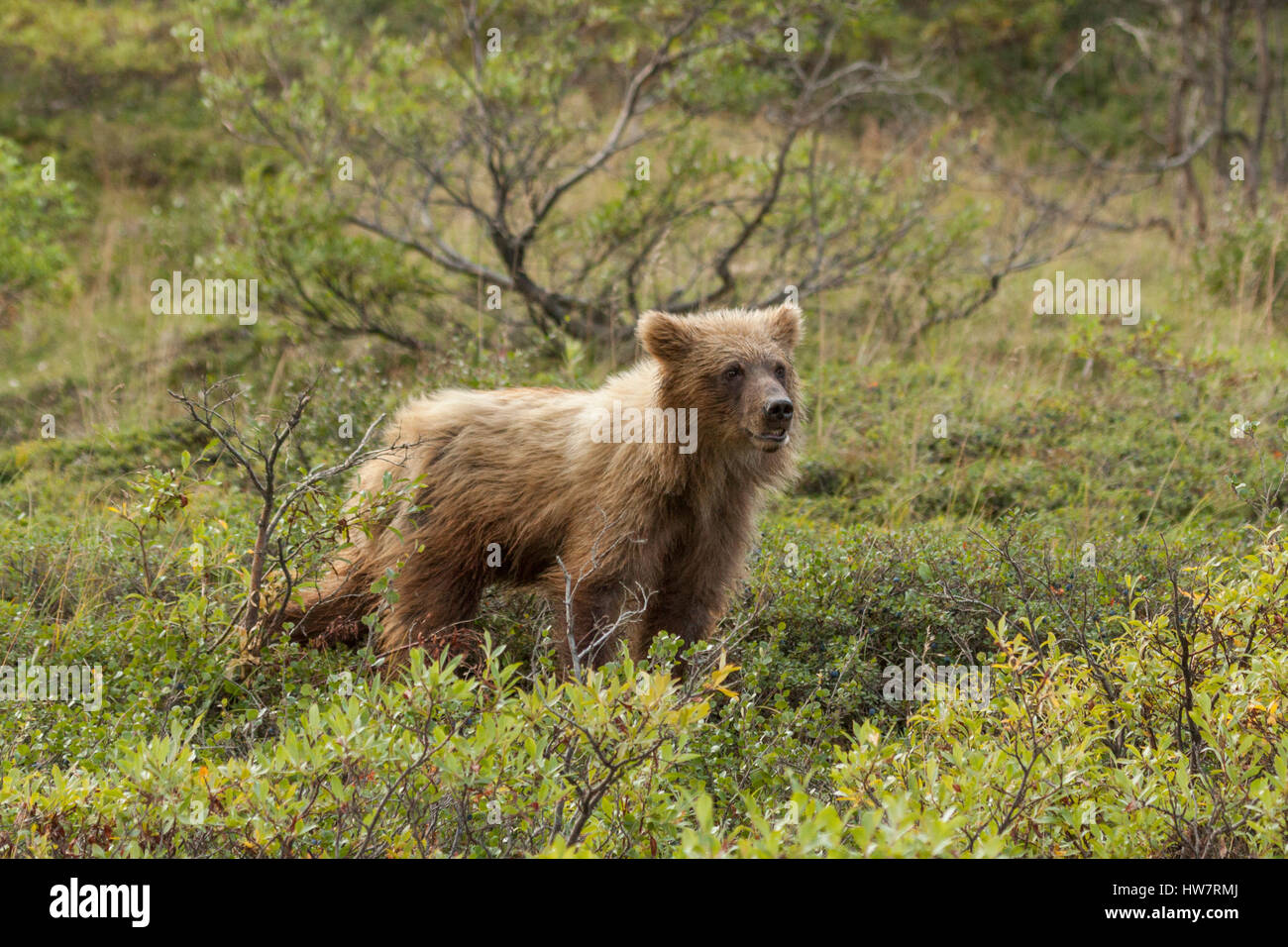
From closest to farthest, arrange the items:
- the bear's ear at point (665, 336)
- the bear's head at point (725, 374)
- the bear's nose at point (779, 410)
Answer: the bear's nose at point (779, 410), the bear's head at point (725, 374), the bear's ear at point (665, 336)

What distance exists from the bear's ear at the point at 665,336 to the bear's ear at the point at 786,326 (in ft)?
1.55

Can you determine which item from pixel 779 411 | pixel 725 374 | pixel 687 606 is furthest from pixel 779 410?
pixel 687 606

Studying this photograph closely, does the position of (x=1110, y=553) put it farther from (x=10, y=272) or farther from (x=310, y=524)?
(x=10, y=272)

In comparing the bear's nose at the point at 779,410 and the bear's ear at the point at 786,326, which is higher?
the bear's ear at the point at 786,326

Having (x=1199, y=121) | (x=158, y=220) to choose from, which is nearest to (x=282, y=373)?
(x=158, y=220)

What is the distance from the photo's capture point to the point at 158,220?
12539 mm

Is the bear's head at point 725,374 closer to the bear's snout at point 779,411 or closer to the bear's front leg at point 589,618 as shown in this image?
the bear's snout at point 779,411

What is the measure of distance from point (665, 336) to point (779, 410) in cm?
69

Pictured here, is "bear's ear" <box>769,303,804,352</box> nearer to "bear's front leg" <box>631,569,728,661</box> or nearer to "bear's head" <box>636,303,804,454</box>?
"bear's head" <box>636,303,804,454</box>

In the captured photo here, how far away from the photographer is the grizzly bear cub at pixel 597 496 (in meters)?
5.36

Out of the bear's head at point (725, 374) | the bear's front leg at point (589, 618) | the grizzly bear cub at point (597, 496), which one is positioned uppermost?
the bear's head at point (725, 374)

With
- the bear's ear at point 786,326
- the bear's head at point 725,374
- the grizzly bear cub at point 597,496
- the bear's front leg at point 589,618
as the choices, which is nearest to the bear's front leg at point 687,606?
the grizzly bear cub at point 597,496
